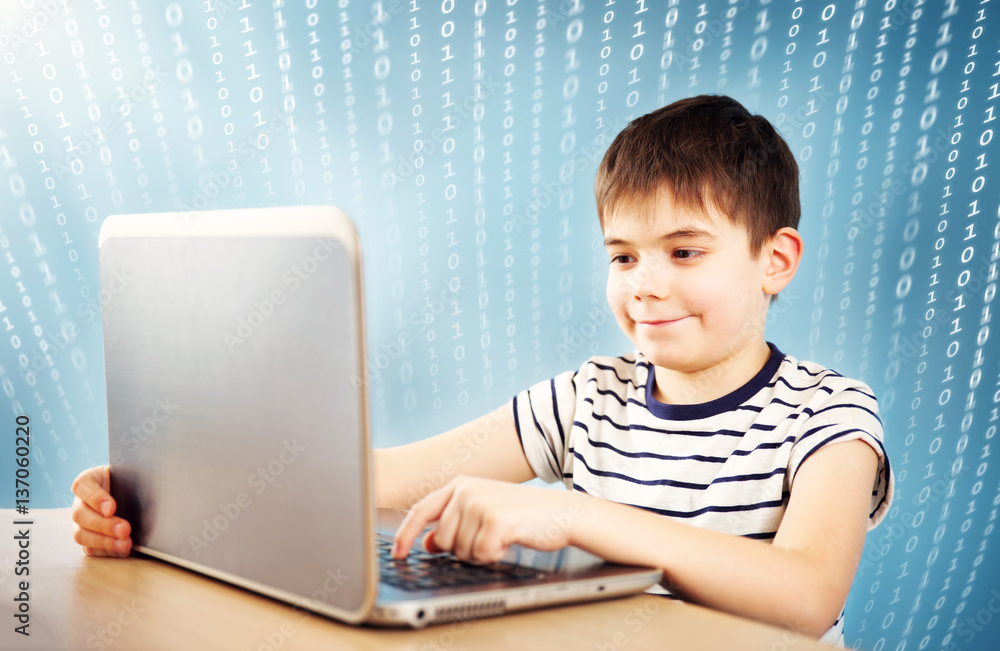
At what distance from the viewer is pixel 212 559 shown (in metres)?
0.62

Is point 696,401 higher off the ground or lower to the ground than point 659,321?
lower

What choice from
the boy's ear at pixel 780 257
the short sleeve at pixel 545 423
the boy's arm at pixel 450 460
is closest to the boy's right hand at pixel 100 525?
the boy's arm at pixel 450 460

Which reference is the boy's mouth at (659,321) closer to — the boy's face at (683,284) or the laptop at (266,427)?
the boy's face at (683,284)

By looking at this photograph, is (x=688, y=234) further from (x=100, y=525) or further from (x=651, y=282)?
(x=100, y=525)

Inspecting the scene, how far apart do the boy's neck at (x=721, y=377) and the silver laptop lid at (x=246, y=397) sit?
64 centimetres

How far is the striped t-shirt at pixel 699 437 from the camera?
0.92 metres

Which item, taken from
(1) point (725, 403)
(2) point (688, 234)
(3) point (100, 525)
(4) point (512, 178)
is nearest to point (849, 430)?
(1) point (725, 403)

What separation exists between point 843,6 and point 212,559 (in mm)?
1336

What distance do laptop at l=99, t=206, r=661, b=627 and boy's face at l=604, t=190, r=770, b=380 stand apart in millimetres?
397

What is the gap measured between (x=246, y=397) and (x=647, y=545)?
33 cm

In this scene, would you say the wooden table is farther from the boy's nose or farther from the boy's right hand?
the boy's nose

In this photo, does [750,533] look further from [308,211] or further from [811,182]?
[811,182]

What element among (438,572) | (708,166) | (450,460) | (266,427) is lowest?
(450,460)

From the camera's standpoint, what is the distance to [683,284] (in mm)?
986
